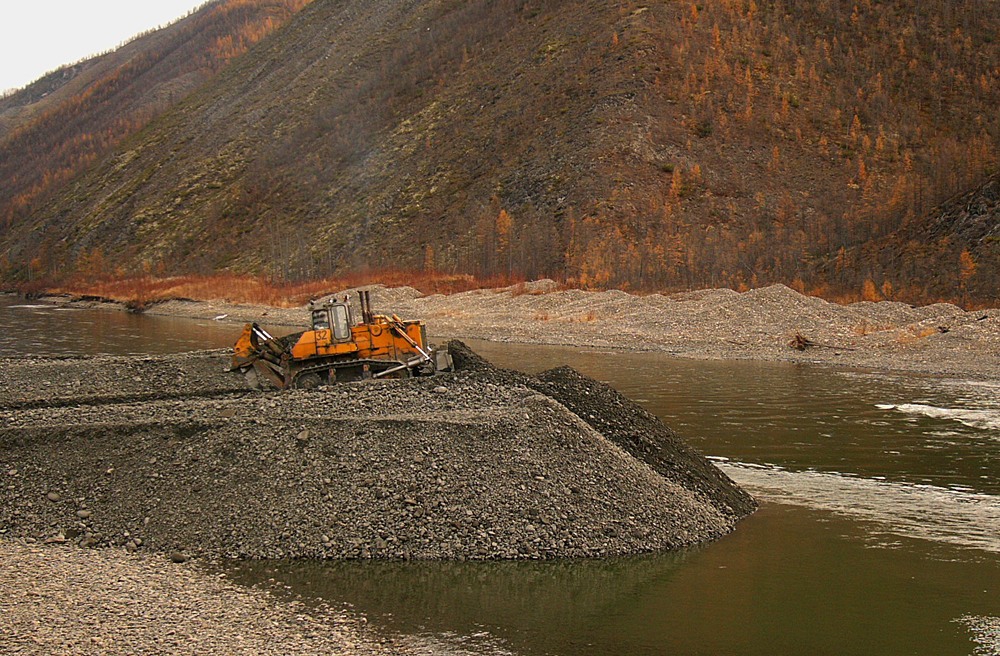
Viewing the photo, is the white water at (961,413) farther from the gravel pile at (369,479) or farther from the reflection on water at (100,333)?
the reflection on water at (100,333)

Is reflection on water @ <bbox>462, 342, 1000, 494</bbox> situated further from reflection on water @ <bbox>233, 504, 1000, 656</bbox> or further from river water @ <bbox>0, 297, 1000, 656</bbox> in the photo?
reflection on water @ <bbox>233, 504, 1000, 656</bbox>

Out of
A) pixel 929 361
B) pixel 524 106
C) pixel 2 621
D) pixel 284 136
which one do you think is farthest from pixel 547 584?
pixel 284 136

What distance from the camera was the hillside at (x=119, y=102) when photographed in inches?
5005

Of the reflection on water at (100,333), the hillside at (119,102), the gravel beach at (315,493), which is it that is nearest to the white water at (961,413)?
the gravel beach at (315,493)

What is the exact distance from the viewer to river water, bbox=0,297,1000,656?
445 inches

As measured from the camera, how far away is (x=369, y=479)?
46.5 feet

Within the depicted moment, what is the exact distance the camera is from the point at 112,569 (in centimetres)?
1266

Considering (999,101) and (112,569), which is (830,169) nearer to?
(999,101)

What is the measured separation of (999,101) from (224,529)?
2584 inches

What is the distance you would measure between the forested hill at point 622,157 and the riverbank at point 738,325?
348 cm

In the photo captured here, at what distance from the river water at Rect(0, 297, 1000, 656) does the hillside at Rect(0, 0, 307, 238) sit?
11435 cm

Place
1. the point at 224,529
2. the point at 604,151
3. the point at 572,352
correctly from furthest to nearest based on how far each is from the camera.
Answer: the point at 604,151, the point at 572,352, the point at 224,529

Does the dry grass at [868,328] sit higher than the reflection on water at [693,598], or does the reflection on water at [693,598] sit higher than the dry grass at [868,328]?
the dry grass at [868,328]

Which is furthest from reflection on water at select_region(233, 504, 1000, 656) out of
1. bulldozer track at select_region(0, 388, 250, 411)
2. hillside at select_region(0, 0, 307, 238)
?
hillside at select_region(0, 0, 307, 238)
